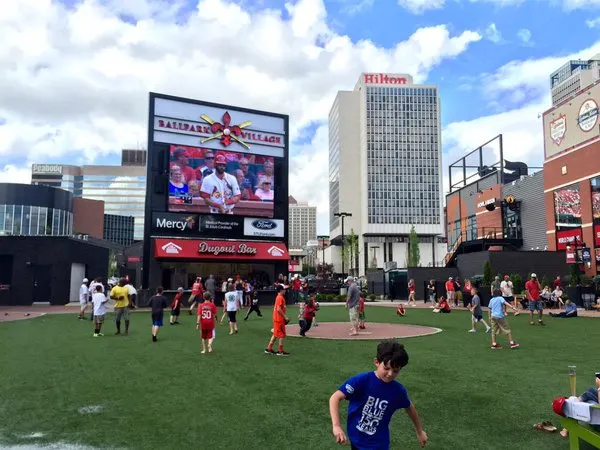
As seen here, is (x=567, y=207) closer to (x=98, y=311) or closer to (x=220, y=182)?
(x=220, y=182)

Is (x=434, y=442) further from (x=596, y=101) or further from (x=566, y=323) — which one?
(x=596, y=101)

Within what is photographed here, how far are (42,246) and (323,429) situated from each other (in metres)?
33.9

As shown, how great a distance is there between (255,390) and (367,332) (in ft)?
30.5

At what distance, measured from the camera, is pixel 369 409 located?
3.55m

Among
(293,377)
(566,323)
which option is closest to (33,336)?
(293,377)

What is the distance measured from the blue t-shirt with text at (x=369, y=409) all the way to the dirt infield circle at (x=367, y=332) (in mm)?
11416

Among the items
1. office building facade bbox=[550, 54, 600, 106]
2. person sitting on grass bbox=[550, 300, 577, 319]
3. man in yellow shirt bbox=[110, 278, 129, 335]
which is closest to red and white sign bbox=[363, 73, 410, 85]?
office building facade bbox=[550, 54, 600, 106]

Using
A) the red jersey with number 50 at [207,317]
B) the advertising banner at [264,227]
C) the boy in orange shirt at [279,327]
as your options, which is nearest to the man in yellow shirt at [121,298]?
Answer: the red jersey with number 50 at [207,317]

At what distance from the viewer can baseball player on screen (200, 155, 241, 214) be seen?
33.4m

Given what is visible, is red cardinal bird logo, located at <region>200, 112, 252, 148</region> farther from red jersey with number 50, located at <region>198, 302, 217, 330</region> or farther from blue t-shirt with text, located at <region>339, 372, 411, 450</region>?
blue t-shirt with text, located at <region>339, 372, 411, 450</region>

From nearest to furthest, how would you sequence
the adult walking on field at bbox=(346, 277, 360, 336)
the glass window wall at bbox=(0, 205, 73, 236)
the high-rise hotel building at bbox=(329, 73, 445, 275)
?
the adult walking on field at bbox=(346, 277, 360, 336)
the glass window wall at bbox=(0, 205, 73, 236)
the high-rise hotel building at bbox=(329, 73, 445, 275)

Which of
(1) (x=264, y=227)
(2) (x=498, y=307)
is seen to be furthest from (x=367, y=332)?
(1) (x=264, y=227)

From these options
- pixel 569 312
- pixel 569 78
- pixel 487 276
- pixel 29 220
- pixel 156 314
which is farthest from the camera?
pixel 569 78

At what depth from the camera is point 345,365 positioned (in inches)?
409
